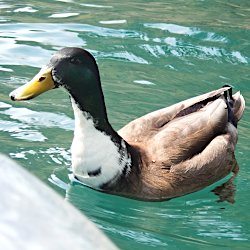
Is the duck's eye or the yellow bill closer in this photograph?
the yellow bill

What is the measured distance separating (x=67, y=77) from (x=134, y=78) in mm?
2496

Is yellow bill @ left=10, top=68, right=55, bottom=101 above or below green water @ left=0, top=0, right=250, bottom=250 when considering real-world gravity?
above

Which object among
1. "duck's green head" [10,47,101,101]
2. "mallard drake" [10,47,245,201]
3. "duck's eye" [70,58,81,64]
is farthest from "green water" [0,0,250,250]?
"duck's eye" [70,58,81,64]

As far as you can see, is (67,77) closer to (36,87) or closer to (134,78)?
(36,87)

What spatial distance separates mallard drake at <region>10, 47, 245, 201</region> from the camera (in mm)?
4387

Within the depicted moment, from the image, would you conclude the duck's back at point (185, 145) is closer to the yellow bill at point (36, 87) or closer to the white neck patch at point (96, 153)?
the white neck patch at point (96, 153)

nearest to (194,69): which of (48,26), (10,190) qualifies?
(48,26)

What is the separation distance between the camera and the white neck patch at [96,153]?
4391 millimetres

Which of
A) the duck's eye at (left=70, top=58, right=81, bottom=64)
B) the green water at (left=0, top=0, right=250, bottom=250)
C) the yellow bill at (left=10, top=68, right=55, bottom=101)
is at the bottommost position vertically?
the green water at (left=0, top=0, right=250, bottom=250)

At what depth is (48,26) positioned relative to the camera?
8.17 metres

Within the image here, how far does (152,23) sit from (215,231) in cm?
443

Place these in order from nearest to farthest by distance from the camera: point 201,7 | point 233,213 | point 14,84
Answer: point 233,213, point 14,84, point 201,7

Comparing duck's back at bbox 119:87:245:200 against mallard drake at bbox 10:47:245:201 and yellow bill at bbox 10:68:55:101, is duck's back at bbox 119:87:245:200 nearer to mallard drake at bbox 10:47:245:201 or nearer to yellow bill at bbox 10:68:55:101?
mallard drake at bbox 10:47:245:201

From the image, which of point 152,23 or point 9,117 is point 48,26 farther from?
point 9,117
